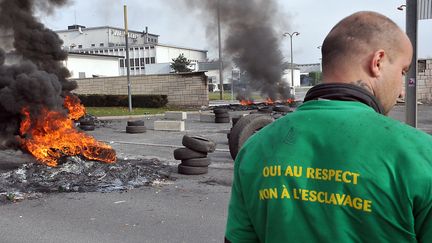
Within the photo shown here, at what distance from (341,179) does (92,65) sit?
5257 cm

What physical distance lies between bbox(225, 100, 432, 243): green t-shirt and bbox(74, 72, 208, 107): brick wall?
24798mm

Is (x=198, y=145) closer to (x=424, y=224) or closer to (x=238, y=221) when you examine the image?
(x=238, y=221)

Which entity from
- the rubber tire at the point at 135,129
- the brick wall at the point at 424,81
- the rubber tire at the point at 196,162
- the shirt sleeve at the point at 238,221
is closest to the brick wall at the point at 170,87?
the rubber tire at the point at 135,129

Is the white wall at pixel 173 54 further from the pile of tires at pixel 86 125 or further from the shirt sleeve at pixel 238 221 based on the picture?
the shirt sleeve at pixel 238 221

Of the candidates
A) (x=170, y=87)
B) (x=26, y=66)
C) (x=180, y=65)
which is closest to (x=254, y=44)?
(x=170, y=87)

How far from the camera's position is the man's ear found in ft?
4.26

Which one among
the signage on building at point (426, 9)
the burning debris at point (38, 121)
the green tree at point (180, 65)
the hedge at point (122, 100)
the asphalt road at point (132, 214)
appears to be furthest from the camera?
the green tree at point (180, 65)

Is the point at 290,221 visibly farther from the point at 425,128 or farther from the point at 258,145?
the point at 425,128

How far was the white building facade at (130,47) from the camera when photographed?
53.2 metres

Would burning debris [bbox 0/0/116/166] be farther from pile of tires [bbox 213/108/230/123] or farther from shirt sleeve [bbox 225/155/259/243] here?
pile of tires [bbox 213/108/230/123]

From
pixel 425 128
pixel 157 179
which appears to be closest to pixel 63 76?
pixel 157 179

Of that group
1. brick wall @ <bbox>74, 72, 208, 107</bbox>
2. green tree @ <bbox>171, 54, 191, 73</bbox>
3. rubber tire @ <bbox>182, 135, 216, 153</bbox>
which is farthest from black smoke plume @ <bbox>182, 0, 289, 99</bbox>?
green tree @ <bbox>171, 54, 191, 73</bbox>

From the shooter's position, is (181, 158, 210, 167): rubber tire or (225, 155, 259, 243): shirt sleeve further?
(181, 158, 210, 167): rubber tire

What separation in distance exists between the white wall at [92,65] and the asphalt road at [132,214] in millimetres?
42370
